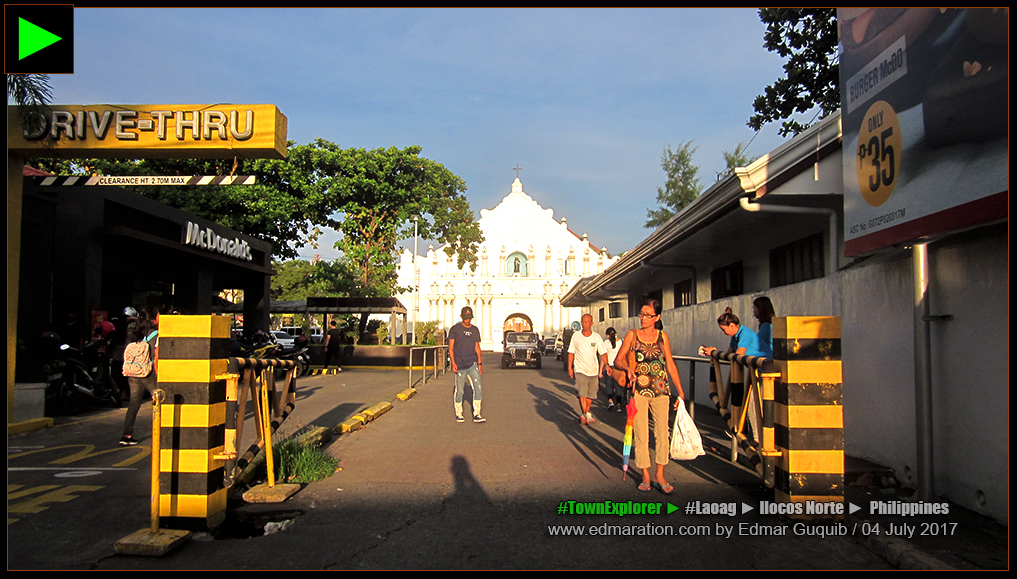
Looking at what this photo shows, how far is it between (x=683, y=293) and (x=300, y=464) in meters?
14.1

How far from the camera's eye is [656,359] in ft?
19.6

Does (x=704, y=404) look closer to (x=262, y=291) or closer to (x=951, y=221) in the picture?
(x=951, y=221)

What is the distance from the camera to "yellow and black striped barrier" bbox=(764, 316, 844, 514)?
477 centimetres

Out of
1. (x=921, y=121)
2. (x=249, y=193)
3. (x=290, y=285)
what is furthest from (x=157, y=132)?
(x=290, y=285)

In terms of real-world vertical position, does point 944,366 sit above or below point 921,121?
below

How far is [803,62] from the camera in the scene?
47.2ft

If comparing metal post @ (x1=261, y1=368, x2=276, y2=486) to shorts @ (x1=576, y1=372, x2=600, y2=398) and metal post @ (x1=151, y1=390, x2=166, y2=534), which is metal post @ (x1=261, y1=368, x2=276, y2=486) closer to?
metal post @ (x1=151, y1=390, x2=166, y2=534)

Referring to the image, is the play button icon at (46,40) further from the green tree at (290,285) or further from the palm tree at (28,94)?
the green tree at (290,285)

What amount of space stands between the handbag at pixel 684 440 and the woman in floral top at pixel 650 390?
0.10 metres

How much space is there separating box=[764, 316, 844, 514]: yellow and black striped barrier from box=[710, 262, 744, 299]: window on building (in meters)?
8.47

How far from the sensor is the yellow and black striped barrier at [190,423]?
15.0 ft

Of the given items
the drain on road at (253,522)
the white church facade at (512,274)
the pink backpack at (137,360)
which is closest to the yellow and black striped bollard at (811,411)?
the drain on road at (253,522)

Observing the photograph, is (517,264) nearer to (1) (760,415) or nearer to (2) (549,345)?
(2) (549,345)

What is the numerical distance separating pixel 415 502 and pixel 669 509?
7.16ft
